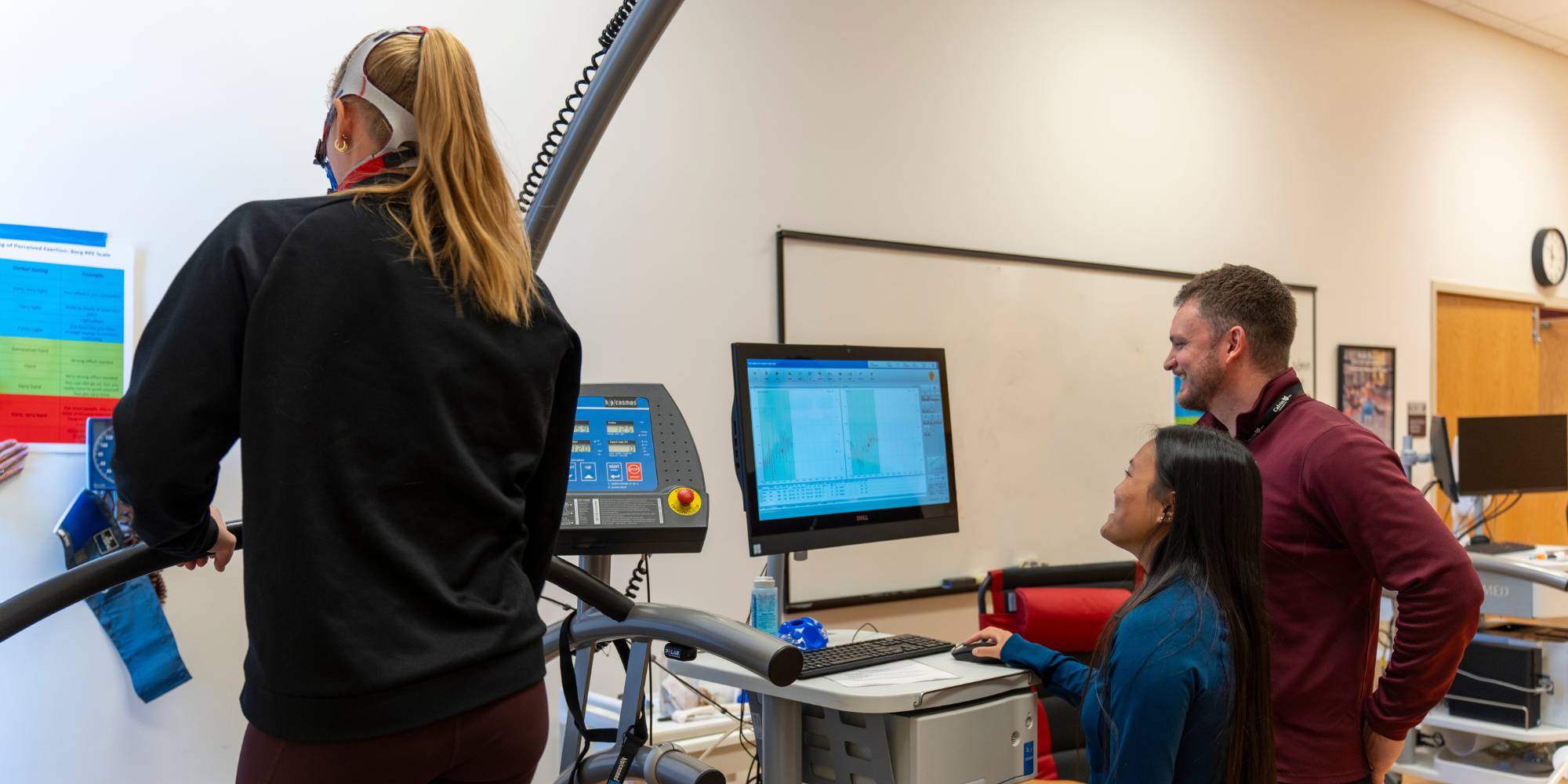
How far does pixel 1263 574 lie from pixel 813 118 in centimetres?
205

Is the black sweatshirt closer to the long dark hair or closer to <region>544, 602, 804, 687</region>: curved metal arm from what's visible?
<region>544, 602, 804, 687</region>: curved metal arm

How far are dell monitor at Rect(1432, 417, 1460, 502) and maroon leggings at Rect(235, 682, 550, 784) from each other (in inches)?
161

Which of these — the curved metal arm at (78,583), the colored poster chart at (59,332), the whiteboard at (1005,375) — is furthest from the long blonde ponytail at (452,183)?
the whiteboard at (1005,375)

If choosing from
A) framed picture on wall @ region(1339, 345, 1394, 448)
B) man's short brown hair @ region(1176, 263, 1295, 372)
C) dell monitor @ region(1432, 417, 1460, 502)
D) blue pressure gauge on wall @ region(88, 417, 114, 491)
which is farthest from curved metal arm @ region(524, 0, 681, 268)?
framed picture on wall @ region(1339, 345, 1394, 448)

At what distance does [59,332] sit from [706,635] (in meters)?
1.62

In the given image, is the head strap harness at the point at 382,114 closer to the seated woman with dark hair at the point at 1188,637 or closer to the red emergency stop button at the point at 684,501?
the red emergency stop button at the point at 684,501

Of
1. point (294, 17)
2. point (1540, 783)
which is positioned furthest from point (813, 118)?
point (1540, 783)

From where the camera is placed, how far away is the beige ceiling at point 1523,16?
5262 millimetres

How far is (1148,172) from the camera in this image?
421cm

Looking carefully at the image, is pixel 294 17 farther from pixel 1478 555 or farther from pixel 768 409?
pixel 1478 555

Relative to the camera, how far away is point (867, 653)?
6.38 feet

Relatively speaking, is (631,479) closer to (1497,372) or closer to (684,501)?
(684,501)

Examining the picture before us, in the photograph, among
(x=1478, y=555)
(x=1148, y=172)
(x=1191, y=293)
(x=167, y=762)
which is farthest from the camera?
(x=1148, y=172)

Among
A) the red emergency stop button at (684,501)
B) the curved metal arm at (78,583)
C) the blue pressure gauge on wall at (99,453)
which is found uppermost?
the blue pressure gauge on wall at (99,453)
